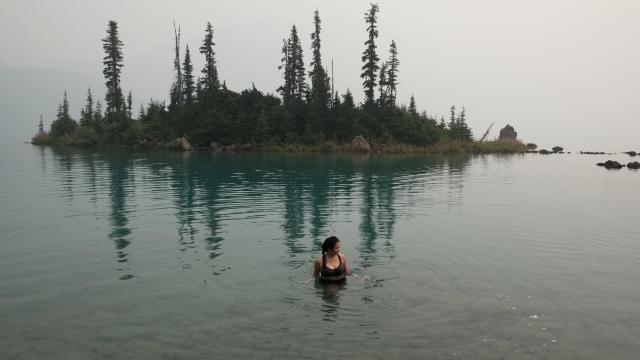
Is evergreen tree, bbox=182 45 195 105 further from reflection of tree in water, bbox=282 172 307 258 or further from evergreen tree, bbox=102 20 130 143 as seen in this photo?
reflection of tree in water, bbox=282 172 307 258

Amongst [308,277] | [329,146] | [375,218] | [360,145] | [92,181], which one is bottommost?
[308,277]

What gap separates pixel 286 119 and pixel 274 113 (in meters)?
2.64

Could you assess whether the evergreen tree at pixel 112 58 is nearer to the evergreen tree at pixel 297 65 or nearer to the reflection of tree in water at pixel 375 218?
the evergreen tree at pixel 297 65

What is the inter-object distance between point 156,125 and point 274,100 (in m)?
24.6

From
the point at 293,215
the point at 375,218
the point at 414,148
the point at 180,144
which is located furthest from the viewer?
the point at 180,144

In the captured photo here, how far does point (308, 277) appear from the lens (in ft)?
45.1

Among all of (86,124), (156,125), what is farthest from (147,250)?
(86,124)

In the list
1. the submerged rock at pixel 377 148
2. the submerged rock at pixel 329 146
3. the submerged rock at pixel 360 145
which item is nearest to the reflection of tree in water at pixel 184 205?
the submerged rock at pixel 329 146


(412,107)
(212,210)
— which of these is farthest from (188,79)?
(212,210)

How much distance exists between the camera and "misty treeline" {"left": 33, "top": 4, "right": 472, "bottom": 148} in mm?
86750

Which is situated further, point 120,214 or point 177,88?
point 177,88

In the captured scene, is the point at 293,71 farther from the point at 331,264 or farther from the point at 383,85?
the point at 331,264

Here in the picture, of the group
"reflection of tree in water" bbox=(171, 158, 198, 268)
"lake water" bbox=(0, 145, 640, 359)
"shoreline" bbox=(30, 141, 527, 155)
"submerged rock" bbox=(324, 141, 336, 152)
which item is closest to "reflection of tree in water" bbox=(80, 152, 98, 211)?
"lake water" bbox=(0, 145, 640, 359)

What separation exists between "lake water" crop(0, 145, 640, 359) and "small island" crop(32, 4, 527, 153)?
2204 inches
